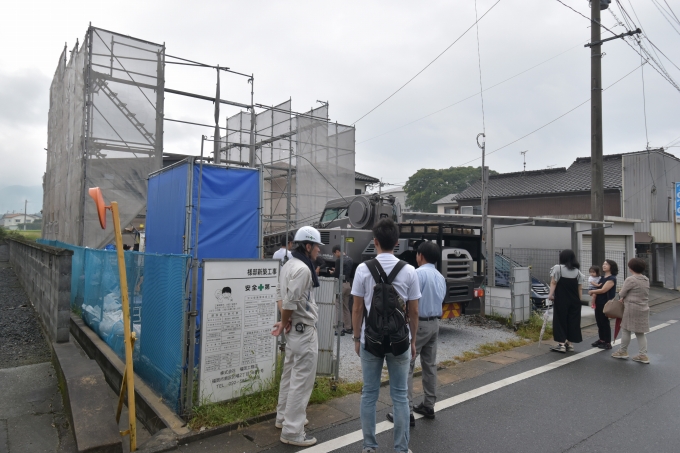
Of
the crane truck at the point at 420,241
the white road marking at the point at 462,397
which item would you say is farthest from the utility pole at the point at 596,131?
the crane truck at the point at 420,241

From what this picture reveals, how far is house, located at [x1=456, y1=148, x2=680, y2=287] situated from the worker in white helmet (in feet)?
53.9

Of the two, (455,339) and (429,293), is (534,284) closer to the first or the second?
(455,339)

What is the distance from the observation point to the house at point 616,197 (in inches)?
821

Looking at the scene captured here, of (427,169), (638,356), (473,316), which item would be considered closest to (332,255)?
(473,316)

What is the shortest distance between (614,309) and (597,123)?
649 centimetres

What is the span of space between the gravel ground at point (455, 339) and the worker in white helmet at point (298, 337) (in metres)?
1.76

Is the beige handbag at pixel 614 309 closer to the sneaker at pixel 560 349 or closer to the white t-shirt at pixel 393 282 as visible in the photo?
the sneaker at pixel 560 349

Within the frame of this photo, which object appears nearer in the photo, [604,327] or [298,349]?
[298,349]

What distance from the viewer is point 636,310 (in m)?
6.94

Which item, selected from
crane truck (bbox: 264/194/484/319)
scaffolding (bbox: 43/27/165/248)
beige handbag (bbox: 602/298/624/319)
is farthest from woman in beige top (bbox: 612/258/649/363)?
scaffolding (bbox: 43/27/165/248)

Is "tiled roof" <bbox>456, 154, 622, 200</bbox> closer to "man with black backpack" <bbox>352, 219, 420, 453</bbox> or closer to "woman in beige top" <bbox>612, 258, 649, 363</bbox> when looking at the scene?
"woman in beige top" <bbox>612, 258, 649, 363</bbox>

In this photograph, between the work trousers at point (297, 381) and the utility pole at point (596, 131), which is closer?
the work trousers at point (297, 381)

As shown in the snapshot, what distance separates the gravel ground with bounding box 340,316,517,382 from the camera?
632 centimetres

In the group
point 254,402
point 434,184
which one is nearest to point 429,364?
point 254,402
